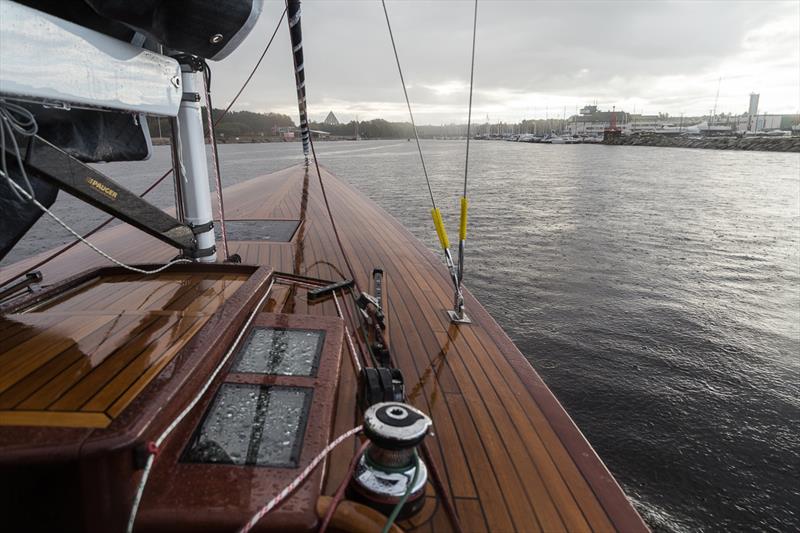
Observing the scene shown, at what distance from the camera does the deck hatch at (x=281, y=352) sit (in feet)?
6.16

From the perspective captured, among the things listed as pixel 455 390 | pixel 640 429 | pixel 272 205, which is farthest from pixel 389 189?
pixel 455 390

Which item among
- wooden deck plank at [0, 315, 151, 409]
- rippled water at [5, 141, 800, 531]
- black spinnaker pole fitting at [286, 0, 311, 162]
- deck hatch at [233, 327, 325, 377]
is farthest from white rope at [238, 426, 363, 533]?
black spinnaker pole fitting at [286, 0, 311, 162]

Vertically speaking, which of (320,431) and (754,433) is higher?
(320,431)

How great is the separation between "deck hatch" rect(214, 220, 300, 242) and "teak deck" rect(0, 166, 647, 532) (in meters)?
1.81

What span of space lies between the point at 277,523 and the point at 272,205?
6511 millimetres

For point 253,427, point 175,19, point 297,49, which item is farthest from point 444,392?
point 297,49

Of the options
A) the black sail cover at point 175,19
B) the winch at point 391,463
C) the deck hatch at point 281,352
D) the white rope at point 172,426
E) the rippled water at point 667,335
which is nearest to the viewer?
the white rope at point 172,426

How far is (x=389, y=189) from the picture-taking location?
688 inches

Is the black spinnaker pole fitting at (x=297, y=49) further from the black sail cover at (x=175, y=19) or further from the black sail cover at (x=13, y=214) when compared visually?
the black sail cover at (x=13, y=214)

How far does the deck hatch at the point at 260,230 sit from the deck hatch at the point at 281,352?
9.40ft

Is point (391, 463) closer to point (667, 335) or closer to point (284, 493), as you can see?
point (284, 493)

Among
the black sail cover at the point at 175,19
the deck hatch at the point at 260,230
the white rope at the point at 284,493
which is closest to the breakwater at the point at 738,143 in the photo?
the deck hatch at the point at 260,230

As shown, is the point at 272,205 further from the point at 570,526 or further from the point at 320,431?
the point at 570,526

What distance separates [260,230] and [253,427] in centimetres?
421
